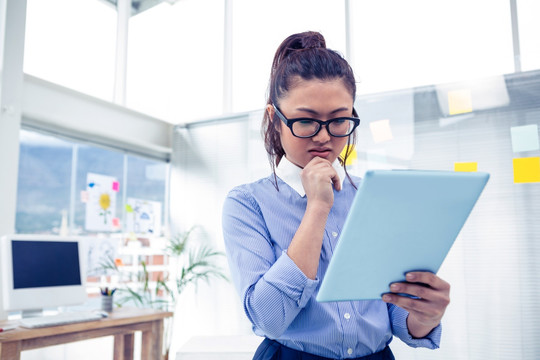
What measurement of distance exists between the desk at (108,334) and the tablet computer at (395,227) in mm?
2011

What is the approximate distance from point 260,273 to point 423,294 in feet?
0.89

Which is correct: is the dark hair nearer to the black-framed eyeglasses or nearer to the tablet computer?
the black-framed eyeglasses

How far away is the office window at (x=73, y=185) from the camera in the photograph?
3.44 meters

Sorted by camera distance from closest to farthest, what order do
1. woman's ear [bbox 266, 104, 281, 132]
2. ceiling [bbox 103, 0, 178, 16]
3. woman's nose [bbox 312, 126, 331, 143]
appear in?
woman's nose [bbox 312, 126, 331, 143], woman's ear [bbox 266, 104, 281, 132], ceiling [bbox 103, 0, 178, 16]

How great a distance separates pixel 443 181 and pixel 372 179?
11 centimetres

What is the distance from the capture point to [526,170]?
3023mm

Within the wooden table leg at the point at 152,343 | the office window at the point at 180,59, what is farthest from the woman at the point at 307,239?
the office window at the point at 180,59

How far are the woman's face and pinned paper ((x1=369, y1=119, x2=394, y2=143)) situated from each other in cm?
272

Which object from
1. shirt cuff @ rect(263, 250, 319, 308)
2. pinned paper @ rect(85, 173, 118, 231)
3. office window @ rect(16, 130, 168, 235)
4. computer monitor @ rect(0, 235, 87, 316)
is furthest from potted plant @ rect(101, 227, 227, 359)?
shirt cuff @ rect(263, 250, 319, 308)

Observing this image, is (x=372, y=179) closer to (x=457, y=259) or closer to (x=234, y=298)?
(x=457, y=259)

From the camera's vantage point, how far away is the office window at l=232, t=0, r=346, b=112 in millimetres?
3969

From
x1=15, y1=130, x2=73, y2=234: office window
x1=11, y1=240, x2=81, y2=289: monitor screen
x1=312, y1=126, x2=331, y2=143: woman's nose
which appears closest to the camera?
x1=312, y1=126, x2=331, y2=143: woman's nose

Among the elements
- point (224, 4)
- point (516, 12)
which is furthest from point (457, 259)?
point (224, 4)

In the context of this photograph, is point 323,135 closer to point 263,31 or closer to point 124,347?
point 124,347
